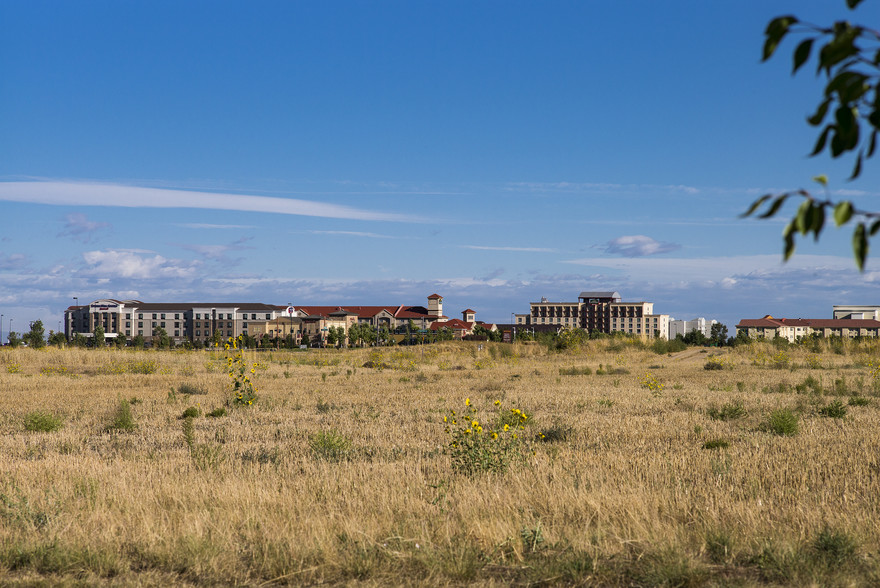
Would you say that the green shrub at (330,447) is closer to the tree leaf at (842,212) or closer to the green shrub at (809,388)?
the tree leaf at (842,212)

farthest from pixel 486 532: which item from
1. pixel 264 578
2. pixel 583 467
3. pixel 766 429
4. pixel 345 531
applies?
pixel 766 429

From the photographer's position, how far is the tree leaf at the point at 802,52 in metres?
2.55

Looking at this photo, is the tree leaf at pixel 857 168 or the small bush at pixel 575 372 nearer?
the tree leaf at pixel 857 168

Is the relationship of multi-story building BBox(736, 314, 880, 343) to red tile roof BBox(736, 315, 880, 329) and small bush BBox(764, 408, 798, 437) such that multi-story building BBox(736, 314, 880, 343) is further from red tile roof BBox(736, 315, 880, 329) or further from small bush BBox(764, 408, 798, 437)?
small bush BBox(764, 408, 798, 437)

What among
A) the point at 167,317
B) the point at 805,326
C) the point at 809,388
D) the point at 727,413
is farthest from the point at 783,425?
the point at 805,326

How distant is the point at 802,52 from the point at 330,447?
10181 mm

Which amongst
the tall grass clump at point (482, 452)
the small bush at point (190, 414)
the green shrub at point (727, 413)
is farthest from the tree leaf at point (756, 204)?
the small bush at point (190, 414)

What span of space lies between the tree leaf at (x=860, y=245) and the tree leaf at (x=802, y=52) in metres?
0.58

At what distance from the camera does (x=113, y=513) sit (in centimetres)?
768

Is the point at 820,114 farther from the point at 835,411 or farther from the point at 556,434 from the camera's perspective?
the point at 835,411

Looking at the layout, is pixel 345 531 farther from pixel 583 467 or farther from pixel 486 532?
pixel 583 467

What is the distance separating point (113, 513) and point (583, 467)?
18.9 feet

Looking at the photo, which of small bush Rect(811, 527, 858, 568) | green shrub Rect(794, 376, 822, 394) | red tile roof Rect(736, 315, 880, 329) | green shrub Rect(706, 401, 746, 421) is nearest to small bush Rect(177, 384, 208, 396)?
green shrub Rect(706, 401, 746, 421)

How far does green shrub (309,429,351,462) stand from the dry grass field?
4 centimetres
